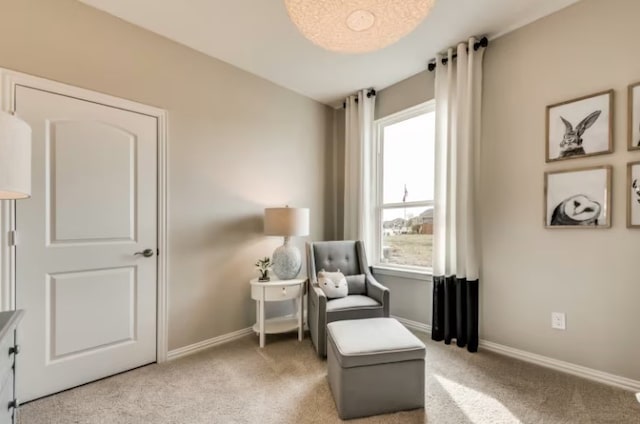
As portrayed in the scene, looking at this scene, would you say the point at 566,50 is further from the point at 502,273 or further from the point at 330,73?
the point at 330,73

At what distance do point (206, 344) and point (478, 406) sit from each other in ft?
7.18

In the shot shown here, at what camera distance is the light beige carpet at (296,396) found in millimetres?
1742

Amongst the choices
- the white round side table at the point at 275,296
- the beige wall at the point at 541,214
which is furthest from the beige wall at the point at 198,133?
the beige wall at the point at 541,214

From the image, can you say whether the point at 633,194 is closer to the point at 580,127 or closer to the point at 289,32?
the point at 580,127

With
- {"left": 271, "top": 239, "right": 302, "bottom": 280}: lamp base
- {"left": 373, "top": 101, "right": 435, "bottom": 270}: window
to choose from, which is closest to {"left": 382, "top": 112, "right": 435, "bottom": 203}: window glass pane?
{"left": 373, "top": 101, "right": 435, "bottom": 270}: window

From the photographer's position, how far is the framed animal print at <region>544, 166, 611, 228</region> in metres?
2.08

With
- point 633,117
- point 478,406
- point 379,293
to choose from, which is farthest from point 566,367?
point 633,117

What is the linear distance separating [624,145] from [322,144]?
9.19ft

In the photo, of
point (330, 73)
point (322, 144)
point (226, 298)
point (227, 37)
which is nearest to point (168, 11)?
point (227, 37)

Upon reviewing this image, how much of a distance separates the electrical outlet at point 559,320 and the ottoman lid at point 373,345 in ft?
4.06

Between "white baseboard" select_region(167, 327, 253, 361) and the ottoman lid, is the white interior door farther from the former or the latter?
the ottoman lid

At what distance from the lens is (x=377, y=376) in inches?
69.4

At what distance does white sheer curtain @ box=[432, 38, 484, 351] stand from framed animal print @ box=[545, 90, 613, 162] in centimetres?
52

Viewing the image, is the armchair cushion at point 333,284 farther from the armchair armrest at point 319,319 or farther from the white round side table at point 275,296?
the white round side table at point 275,296
